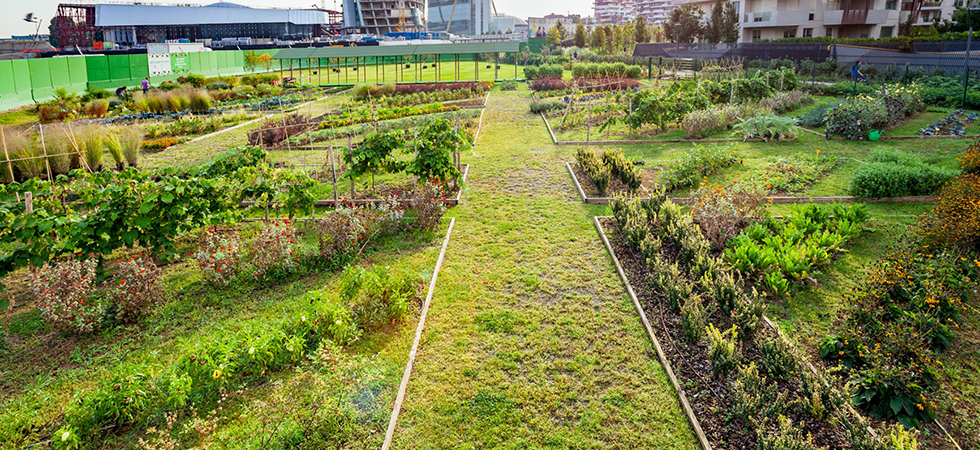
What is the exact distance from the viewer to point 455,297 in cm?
625

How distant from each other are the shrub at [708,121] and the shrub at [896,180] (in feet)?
18.0

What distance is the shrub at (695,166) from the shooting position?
390 inches

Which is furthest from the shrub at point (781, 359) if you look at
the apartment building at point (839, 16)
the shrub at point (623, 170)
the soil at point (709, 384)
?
the apartment building at point (839, 16)

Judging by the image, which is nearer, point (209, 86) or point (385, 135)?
point (385, 135)

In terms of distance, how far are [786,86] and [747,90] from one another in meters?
3.87

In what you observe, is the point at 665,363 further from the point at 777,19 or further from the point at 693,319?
the point at 777,19

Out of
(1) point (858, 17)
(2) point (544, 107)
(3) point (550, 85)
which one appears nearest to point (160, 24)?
(3) point (550, 85)

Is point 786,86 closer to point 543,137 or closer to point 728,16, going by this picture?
point 543,137

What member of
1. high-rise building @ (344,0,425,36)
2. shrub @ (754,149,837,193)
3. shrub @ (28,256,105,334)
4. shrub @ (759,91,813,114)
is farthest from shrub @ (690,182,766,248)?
high-rise building @ (344,0,425,36)

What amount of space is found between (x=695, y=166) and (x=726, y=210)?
337cm

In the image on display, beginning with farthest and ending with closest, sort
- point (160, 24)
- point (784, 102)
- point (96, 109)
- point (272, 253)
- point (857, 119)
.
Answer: point (160, 24)
point (96, 109)
point (784, 102)
point (857, 119)
point (272, 253)

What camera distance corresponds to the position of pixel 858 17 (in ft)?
138

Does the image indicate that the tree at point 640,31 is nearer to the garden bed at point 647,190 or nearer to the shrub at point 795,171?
the shrub at point 795,171

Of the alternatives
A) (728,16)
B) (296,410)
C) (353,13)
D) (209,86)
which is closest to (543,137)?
(296,410)
